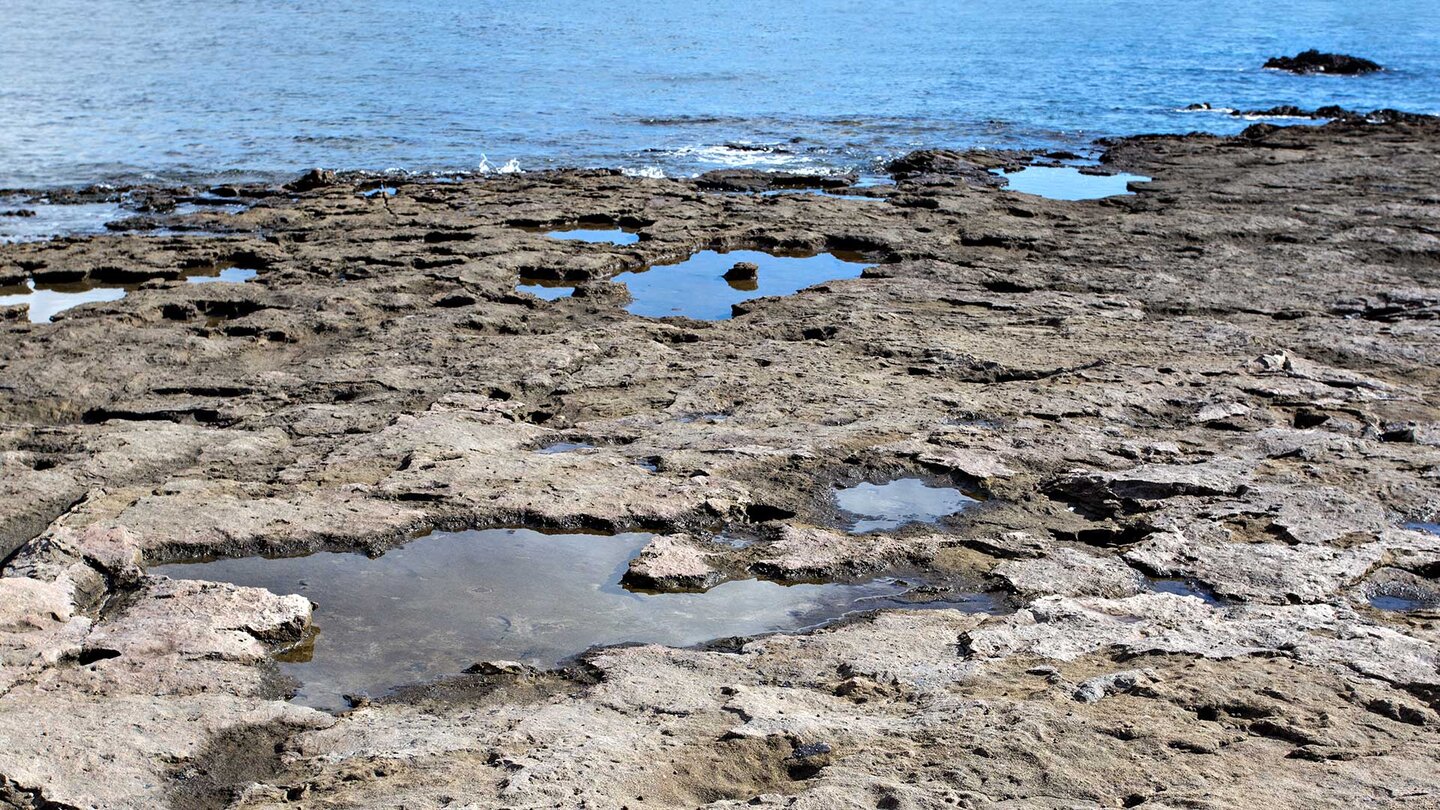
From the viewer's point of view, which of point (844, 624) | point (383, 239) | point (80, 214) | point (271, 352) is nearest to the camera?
point (844, 624)

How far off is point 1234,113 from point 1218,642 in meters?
21.6

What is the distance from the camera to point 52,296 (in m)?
9.40

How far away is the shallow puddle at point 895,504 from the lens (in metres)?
5.56

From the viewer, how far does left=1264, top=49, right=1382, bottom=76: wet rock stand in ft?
99.1

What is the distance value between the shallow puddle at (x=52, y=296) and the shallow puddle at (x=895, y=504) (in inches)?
239

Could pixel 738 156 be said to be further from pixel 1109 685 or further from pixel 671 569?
pixel 1109 685

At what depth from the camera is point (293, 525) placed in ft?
17.3

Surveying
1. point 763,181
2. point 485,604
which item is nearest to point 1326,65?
point 763,181

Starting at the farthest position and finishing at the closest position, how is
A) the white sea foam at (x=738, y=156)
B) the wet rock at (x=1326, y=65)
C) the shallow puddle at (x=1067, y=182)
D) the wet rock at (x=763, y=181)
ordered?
the wet rock at (x=1326, y=65)
the white sea foam at (x=738, y=156)
the wet rock at (x=763, y=181)
the shallow puddle at (x=1067, y=182)

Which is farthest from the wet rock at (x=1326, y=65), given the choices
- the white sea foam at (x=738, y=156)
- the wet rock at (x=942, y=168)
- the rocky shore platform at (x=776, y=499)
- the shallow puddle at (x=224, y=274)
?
the shallow puddle at (x=224, y=274)

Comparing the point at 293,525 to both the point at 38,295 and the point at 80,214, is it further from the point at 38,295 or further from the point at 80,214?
the point at 80,214

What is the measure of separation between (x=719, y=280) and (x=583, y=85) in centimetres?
1714

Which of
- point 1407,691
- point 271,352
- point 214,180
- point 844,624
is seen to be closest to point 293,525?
point 844,624

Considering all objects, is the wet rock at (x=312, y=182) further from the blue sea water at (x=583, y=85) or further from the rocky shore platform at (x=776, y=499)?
the rocky shore platform at (x=776, y=499)
